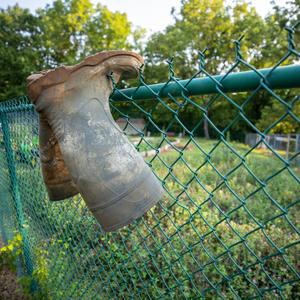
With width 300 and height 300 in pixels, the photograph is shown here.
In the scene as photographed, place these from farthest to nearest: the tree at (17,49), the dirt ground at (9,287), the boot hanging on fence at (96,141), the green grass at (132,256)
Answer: the tree at (17,49) < the dirt ground at (9,287) < the green grass at (132,256) < the boot hanging on fence at (96,141)

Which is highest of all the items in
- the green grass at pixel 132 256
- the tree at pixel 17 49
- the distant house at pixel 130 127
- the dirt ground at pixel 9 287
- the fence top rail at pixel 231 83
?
the tree at pixel 17 49

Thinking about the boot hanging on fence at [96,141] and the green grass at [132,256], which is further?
the green grass at [132,256]

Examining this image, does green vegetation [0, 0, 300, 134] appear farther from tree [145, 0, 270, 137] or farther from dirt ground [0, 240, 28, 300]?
dirt ground [0, 240, 28, 300]

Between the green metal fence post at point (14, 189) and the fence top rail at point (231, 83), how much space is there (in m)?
2.01

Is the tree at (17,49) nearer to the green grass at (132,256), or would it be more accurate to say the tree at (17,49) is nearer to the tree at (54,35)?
the tree at (54,35)

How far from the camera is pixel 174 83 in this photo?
3.51 ft

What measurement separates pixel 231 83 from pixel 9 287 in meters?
3.42

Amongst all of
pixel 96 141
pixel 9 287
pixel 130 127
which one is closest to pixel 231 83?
pixel 96 141

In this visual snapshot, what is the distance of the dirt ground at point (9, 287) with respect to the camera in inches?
113

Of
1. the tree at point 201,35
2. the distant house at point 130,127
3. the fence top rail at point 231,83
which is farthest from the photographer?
the tree at point 201,35

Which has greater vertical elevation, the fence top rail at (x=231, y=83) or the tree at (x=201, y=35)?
the tree at (x=201, y=35)

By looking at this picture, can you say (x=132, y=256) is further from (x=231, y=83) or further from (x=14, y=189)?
(x=231, y=83)

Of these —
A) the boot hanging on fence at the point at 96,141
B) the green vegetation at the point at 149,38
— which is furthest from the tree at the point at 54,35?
the boot hanging on fence at the point at 96,141

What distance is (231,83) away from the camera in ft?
2.83
